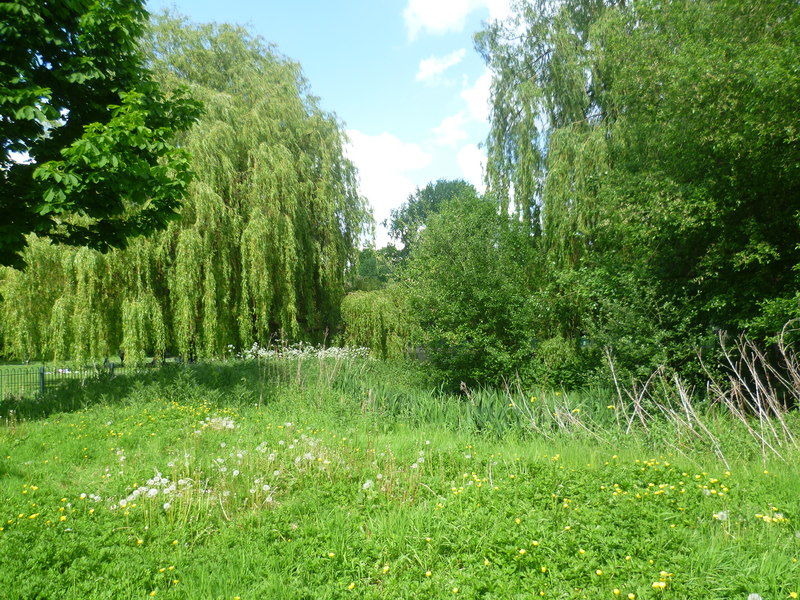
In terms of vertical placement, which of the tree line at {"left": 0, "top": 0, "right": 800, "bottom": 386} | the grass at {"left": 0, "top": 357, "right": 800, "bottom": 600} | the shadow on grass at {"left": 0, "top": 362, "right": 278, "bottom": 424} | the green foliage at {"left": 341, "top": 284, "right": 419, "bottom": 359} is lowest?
the grass at {"left": 0, "top": 357, "right": 800, "bottom": 600}

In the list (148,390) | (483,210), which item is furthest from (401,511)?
(483,210)

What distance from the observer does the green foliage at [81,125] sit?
5.86 metres

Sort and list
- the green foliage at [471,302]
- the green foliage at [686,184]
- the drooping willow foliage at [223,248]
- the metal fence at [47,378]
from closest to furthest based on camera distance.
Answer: the green foliage at [686,184] → the green foliage at [471,302] → the metal fence at [47,378] → the drooping willow foliage at [223,248]

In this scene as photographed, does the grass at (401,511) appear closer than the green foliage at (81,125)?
Yes

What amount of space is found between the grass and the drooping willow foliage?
4.17 m

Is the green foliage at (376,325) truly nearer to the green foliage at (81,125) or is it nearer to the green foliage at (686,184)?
the green foliage at (686,184)

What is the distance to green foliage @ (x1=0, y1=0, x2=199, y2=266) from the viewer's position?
586 centimetres

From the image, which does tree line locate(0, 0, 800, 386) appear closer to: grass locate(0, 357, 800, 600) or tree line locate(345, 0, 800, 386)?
tree line locate(345, 0, 800, 386)

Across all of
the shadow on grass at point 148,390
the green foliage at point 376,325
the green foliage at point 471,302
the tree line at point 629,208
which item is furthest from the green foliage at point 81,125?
the green foliage at point 376,325

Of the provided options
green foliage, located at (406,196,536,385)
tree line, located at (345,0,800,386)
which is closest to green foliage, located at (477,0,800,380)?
tree line, located at (345,0,800,386)

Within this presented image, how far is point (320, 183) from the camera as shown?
14961 mm

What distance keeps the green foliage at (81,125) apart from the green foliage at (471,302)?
5.14 meters

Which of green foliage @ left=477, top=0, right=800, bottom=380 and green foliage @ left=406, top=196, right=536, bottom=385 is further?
green foliage @ left=406, top=196, right=536, bottom=385

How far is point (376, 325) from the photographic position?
589 inches
